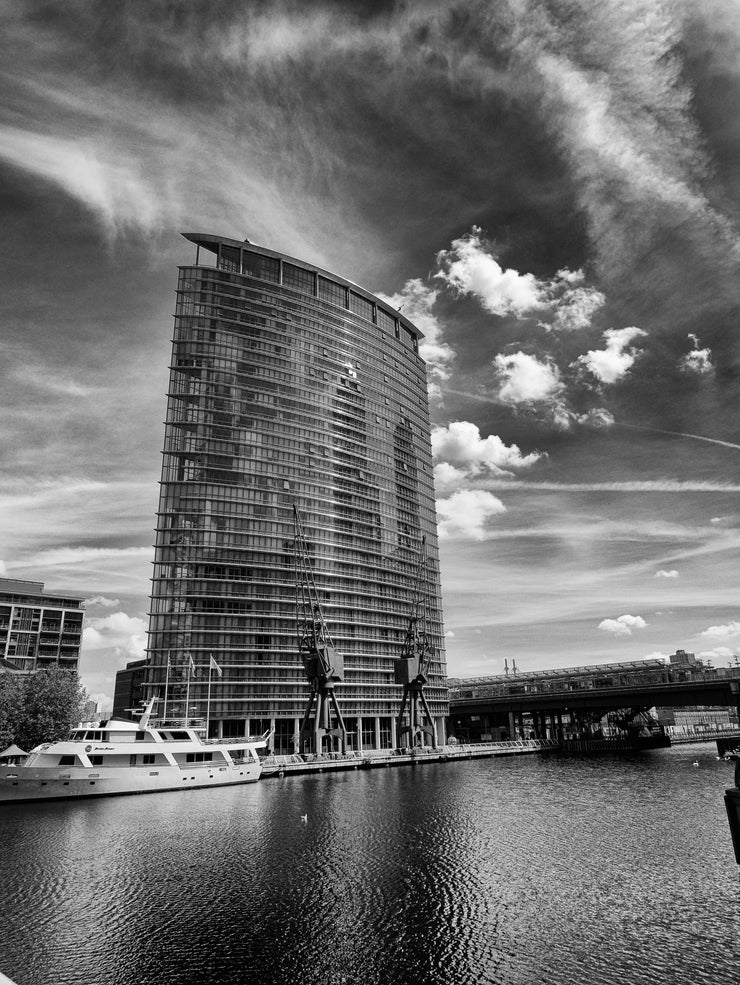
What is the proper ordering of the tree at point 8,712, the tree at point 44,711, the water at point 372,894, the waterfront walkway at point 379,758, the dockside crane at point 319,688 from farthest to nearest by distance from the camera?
the dockside crane at point 319,688
the waterfront walkway at point 379,758
the tree at point 44,711
the tree at point 8,712
the water at point 372,894

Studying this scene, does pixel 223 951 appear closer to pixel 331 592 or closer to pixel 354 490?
pixel 331 592

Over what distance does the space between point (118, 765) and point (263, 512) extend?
85457 mm

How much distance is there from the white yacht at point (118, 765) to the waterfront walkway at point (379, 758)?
16.3 metres

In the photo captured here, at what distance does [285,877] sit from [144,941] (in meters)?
12.6

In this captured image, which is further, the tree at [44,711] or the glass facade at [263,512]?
the glass facade at [263,512]

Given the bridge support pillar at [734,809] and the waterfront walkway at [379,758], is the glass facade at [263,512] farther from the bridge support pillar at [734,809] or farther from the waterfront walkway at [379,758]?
the bridge support pillar at [734,809]

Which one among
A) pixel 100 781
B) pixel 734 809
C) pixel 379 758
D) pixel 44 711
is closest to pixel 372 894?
pixel 734 809

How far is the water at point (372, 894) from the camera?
94.2ft

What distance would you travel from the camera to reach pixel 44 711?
99.3 metres

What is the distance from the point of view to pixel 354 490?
618ft

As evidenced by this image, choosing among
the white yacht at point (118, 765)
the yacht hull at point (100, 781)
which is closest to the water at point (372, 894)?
the yacht hull at point (100, 781)

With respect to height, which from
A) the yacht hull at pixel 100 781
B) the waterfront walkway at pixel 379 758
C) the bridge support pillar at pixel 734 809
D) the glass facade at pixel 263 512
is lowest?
the waterfront walkway at pixel 379 758

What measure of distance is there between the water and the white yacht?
228 inches

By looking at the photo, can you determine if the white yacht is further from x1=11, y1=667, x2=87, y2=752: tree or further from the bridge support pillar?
the bridge support pillar
